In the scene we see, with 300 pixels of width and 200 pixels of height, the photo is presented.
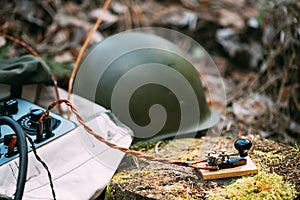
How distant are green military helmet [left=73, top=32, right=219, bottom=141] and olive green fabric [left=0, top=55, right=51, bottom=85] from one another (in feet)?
0.70

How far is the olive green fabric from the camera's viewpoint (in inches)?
73.1

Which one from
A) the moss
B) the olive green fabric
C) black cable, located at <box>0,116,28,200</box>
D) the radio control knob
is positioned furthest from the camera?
the olive green fabric

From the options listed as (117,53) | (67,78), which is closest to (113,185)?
(117,53)

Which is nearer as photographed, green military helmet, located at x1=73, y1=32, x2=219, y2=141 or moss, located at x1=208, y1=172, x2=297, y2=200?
moss, located at x1=208, y1=172, x2=297, y2=200

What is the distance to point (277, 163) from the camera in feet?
5.18

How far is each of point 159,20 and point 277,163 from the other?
243 centimetres

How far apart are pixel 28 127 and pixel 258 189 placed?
2.77ft

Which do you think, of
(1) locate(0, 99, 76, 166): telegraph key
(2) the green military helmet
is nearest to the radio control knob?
(1) locate(0, 99, 76, 166): telegraph key

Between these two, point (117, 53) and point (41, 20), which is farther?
point (41, 20)

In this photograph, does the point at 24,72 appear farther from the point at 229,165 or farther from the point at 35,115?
the point at 229,165

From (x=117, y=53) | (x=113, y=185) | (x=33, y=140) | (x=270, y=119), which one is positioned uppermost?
(x=117, y=53)

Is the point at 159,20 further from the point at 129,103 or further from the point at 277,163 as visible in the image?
the point at 277,163

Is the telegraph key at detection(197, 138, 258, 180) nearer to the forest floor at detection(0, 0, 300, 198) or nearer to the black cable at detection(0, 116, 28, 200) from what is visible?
the forest floor at detection(0, 0, 300, 198)

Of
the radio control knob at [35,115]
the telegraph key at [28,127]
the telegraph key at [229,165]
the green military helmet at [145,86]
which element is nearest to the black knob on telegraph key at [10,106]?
the telegraph key at [28,127]
